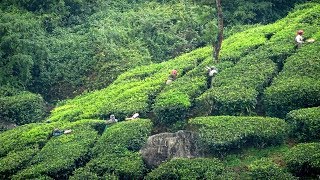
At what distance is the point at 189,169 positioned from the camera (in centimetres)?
1480

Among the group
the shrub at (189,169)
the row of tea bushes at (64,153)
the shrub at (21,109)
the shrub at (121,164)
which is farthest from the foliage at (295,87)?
the shrub at (21,109)

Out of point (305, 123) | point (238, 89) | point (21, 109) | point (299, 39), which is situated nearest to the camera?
point (305, 123)

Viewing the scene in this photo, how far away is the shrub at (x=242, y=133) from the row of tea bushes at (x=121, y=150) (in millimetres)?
2278

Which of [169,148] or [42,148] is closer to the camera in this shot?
[169,148]

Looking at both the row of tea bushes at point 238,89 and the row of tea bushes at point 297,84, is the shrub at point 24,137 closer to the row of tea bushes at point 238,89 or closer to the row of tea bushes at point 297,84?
the row of tea bushes at point 238,89

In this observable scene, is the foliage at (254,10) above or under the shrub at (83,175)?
above

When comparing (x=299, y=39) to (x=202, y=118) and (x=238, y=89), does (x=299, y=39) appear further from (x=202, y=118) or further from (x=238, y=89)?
(x=202, y=118)

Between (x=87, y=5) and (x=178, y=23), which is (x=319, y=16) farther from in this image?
(x=87, y=5)

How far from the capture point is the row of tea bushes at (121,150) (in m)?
15.6

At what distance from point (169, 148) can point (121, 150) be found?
5.90 ft

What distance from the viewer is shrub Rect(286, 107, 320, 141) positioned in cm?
1520

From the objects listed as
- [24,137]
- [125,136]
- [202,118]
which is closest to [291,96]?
[202,118]

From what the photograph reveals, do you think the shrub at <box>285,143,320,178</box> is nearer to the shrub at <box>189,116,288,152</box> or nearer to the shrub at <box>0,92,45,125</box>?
the shrub at <box>189,116,288,152</box>

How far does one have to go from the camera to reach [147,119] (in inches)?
715
